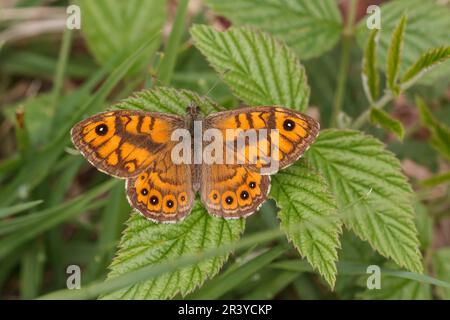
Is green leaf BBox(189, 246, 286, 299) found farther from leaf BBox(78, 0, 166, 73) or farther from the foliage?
leaf BBox(78, 0, 166, 73)

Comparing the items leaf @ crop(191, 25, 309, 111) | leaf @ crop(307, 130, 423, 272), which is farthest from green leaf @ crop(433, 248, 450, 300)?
leaf @ crop(191, 25, 309, 111)

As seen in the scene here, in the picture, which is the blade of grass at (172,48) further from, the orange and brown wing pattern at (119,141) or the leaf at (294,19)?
the orange and brown wing pattern at (119,141)

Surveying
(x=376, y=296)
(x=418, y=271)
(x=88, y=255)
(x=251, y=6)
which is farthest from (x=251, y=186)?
(x=88, y=255)

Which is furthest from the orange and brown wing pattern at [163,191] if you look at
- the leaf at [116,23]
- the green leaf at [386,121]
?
the leaf at [116,23]

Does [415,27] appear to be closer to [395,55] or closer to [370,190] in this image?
[395,55]

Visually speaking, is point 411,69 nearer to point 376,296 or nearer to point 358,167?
point 358,167
